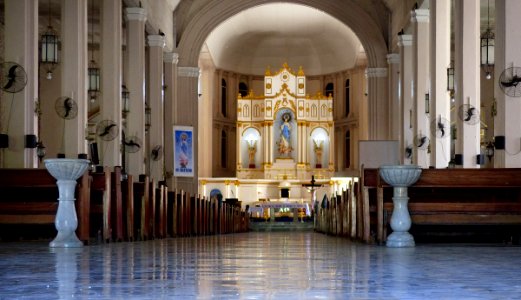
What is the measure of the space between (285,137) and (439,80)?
60.2 ft

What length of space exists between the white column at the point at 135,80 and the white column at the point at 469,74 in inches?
371

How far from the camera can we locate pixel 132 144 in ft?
73.6

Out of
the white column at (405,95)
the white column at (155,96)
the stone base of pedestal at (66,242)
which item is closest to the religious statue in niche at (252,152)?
the white column at (155,96)

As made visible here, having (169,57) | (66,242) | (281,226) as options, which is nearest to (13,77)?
(66,242)

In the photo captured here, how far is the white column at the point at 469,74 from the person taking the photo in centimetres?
1695

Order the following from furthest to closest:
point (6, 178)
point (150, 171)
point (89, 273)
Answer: point (150, 171) → point (6, 178) → point (89, 273)

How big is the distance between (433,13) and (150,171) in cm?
1032

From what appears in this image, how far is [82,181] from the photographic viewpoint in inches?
417

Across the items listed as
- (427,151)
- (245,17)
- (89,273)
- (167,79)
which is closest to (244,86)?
(245,17)

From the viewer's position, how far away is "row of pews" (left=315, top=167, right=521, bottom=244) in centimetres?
1105

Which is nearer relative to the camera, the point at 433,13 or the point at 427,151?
the point at 433,13

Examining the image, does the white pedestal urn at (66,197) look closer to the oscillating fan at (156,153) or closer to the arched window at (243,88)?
the oscillating fan at (156,153)

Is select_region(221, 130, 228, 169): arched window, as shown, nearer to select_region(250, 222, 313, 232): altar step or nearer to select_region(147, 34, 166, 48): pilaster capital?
select_region(250, 222, 313, 232): altar step

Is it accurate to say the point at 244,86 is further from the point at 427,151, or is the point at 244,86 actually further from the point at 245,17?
the point at 427,151
